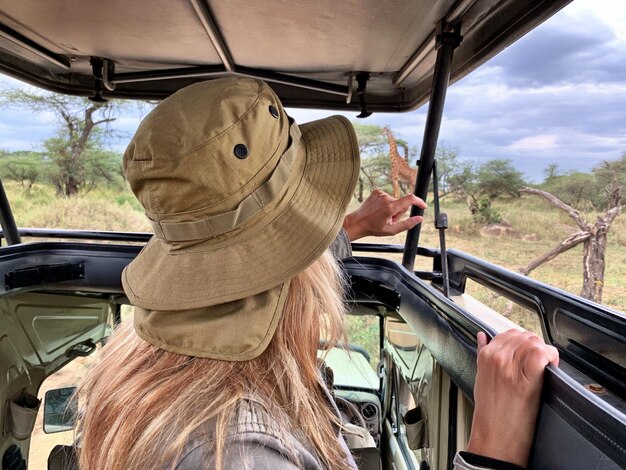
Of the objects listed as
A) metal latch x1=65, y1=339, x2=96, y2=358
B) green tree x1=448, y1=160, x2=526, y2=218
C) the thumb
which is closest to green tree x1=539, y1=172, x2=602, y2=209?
green tree x1=448, y1=160, x2=526, y2=218

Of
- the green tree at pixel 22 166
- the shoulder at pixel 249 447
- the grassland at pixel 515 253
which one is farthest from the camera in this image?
the green tree at pixel 22 166

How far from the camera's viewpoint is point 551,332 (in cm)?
112

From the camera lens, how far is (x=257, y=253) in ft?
Answer: 2.57

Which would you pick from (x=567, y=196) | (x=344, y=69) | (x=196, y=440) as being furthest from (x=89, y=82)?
(x=567, y=196)

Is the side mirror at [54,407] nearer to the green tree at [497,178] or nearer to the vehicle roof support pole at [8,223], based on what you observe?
the vehicle roof support pole at [8,223]

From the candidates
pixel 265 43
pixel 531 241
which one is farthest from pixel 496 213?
pixel 265 43

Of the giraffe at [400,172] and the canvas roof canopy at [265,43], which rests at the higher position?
the canvas roof canopy at [265,43]

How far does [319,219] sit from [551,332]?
645mm

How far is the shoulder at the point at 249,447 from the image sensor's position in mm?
634

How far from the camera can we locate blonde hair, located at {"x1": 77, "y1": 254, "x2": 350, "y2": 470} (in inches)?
27.1

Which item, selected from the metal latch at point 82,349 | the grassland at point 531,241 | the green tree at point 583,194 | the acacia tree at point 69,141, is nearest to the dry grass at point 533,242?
the grassland at point 531,241

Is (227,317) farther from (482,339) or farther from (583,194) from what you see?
(583,194)

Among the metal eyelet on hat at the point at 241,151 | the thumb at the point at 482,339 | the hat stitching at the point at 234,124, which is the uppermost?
the hat stitching at the point at 234,124

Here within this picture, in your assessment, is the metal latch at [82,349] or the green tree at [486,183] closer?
the metal latch at [82,349]
